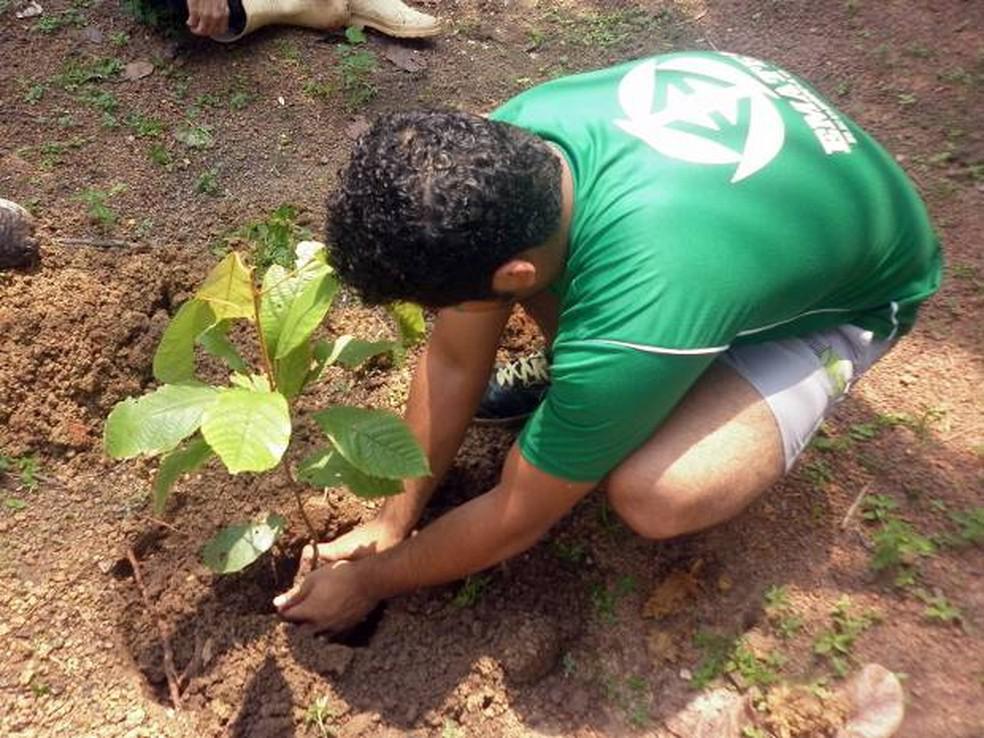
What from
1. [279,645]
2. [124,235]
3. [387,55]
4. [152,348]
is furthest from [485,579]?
[387,55]

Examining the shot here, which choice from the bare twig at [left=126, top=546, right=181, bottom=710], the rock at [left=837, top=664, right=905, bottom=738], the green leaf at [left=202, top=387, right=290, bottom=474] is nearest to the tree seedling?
the green leaf at [left=202, top=387, right=290, bottom=474]

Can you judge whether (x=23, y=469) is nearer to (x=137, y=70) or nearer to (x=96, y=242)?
(x=96, y=242)

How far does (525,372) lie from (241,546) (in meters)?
0.86

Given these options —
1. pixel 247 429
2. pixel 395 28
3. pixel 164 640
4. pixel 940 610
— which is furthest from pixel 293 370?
pixel 395 28

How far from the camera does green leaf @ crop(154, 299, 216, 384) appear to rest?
1.56 metres

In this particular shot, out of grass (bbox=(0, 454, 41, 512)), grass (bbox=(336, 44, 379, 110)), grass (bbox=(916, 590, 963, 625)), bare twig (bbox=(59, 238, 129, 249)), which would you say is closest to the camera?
grass (bbox=(916, 590, 963, 625))

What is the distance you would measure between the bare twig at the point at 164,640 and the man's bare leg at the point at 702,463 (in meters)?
0.96

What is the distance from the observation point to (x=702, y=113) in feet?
5.34

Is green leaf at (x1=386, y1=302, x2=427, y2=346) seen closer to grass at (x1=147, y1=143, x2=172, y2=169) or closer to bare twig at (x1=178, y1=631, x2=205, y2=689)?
bare twig at (x1=178, y1=631, x2=205, y2=689)

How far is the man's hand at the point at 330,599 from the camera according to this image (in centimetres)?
185

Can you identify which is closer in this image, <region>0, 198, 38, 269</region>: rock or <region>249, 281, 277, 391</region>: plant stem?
<region>249, 281, 277, 391</region>: plant stem

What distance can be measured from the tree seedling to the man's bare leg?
0.46 meters

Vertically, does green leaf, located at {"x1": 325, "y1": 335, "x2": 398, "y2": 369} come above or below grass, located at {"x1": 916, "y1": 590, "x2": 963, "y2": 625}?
above

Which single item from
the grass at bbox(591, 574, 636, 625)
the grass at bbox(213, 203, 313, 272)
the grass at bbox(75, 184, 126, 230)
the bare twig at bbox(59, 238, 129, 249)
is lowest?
the grass at bbox(591, 574, 636, 625)
